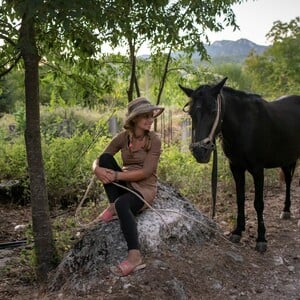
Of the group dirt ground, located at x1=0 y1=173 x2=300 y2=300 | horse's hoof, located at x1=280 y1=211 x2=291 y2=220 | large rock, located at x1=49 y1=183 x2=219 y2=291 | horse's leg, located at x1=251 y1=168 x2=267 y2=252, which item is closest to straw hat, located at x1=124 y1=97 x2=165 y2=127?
large rock, located at x1=49 y1=183 x2=219 y2=291

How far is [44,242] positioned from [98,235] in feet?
2.06

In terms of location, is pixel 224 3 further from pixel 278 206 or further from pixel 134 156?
pixel 278 206

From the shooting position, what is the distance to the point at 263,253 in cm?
488

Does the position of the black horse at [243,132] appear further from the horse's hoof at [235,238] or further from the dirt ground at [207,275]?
the dirt ground at [207,275]

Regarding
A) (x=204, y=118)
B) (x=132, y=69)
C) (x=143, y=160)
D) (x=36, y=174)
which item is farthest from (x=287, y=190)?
(x=36, y=174)

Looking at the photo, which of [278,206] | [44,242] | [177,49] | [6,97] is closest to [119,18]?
[44,242]

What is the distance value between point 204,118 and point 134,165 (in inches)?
35.9

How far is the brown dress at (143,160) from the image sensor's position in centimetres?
391

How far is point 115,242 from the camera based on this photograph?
391cm

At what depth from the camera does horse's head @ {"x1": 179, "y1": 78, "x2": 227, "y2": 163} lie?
430 cm

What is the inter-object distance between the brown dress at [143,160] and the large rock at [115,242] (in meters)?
0.26

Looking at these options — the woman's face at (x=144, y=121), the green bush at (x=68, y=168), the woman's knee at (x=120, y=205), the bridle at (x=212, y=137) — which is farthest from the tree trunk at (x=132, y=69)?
the woman's knee at (x=120, y=205)

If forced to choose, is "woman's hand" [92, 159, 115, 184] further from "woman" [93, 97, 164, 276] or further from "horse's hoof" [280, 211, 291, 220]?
"horse's hoof" [280, 211, 291, 220]

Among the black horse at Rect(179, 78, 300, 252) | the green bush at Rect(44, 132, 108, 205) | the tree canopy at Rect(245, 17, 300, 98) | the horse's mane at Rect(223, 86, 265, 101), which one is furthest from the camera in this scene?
the tree canopy at Rect(245, 17, 300, 98)
